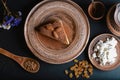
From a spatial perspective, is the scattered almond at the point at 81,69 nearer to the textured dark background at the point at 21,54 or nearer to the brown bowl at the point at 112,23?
the textured dark background at the point at 21,54

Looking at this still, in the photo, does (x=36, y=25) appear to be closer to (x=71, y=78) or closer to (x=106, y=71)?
(x=71, y=78)

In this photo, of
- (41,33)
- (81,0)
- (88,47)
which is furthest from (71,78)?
(81,0)

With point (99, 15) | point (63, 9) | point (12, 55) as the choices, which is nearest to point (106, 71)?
point (99, 15)

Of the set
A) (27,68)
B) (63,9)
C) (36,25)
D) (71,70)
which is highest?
(63,9)

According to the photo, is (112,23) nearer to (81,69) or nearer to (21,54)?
(81,69)

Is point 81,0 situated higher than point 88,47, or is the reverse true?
point 81,0

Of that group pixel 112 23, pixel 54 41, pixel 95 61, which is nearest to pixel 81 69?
pixel 95 61
